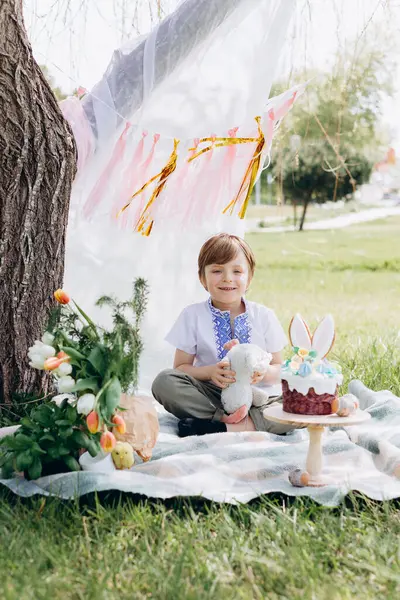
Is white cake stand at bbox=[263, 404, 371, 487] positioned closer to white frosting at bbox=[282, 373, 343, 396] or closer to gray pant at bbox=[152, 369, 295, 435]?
white frosting at bbox=[282, 373, 343, 396]

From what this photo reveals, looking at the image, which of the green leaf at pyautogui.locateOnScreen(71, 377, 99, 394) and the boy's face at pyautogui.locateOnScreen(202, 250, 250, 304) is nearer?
the green leaf at pyautogui.locateOnScreen(71, 377, 99, 394)

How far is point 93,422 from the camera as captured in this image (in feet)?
5.56

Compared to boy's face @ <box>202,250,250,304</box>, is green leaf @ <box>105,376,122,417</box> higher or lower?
lower

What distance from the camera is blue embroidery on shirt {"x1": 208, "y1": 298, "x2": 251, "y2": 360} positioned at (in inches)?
97.3

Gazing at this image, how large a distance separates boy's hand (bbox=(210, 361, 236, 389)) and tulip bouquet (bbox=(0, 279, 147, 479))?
0.42 m

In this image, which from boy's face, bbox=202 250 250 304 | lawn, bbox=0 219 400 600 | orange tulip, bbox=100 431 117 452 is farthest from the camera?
boy's face, bbox=202 250 250 304

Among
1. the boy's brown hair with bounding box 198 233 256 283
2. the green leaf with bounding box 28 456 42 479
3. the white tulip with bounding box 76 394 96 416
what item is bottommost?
the green leaf with bounding box 28 456 42 479

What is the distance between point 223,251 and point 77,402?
2.78 ft

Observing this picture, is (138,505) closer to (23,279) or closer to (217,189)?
(23,279)

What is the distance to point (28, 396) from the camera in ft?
7.80

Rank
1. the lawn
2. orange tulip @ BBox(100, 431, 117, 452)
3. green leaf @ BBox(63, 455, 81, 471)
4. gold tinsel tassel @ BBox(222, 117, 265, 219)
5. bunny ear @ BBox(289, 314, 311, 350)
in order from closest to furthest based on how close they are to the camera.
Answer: the lawn < orange tulip @ BBox(100, 431, 117, 452) < green leaf @ BBox(63, 455, 81, 471) < bunny ear @ BBox(289, 314, 311, 350) < gold tinsel tassel @ BBox(222, 117, 265, 219)

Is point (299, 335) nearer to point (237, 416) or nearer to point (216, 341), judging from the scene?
point (237, 416)

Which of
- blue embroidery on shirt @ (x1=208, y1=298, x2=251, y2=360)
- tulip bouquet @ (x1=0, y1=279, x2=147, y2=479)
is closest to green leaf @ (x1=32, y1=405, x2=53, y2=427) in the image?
tulip bouquet @ (x1=0, y1=279, x2=147, y2=479)

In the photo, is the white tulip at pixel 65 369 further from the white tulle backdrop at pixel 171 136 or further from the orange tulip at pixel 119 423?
the white tulle backdrop at pixel 171 136
